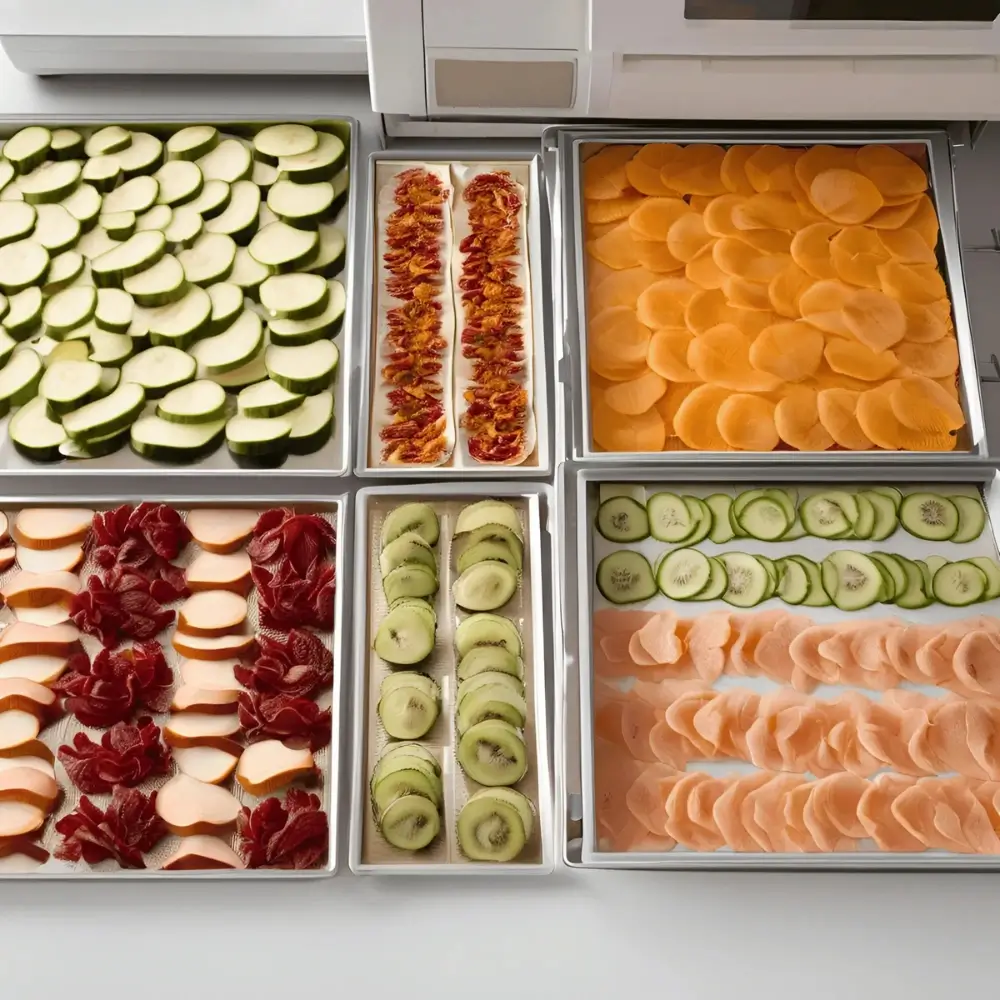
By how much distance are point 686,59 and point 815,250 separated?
0.42 meters

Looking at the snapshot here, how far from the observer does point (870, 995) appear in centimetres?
136

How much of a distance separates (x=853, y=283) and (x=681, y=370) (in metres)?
0.37

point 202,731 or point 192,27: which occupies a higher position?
point 192,27

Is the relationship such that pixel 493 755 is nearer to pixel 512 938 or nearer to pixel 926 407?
pixel 512 938

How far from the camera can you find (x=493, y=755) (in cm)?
148

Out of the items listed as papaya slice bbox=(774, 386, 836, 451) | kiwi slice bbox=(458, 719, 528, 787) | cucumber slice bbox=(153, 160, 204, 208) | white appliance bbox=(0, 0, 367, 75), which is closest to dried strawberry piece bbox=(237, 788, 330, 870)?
kiwi slice bbox=(458, 719, 528, 787)

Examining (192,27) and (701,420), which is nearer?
(701,420)

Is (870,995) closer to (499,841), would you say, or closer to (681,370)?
(499,841)

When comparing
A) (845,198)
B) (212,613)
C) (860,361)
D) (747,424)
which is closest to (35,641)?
(212,613)

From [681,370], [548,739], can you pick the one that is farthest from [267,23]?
[548,739]

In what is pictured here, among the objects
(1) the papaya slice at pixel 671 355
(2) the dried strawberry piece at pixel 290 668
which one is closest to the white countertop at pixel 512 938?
(2) the dried strawberry piece at pixel 290 668

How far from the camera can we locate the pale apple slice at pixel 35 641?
1.56 m

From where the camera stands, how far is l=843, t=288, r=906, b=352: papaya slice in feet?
5.91

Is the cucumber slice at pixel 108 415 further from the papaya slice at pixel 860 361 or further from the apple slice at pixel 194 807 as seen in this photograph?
the papaya slice at pixel 860 361
